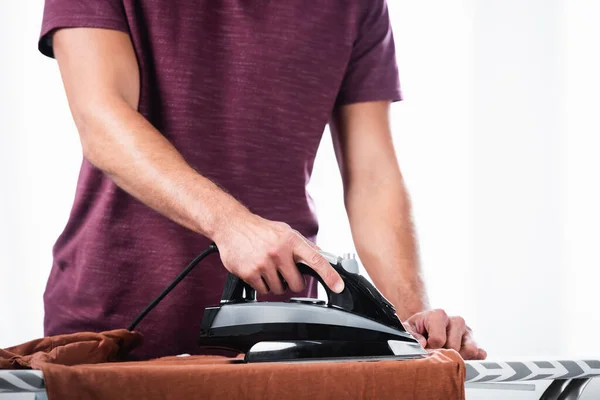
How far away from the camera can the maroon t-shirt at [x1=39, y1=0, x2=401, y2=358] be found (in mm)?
1237

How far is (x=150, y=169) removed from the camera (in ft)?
3.43

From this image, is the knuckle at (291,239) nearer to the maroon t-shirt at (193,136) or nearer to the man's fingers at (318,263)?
the man's fingers at (318,263)

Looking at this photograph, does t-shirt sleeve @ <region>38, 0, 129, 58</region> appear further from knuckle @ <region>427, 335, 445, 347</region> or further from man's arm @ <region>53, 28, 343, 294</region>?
knuckle @ <region>427, 335, 445, 347</region>

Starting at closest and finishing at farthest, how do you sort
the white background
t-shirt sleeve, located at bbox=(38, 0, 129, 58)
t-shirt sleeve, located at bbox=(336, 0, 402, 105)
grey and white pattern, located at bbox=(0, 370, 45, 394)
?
grey and white pattern, located at bbox=(0, 370, 45, 394)
t-shirt sleeve, located at bbox=(38, 0, 129, 58)
t-shirt sleeve, located at bbox=(336, 0, 402, 105)
the white background

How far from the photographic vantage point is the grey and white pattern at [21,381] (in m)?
0.69

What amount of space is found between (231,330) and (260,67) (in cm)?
57

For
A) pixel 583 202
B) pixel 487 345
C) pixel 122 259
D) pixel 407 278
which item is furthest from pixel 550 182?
pixel 122 259

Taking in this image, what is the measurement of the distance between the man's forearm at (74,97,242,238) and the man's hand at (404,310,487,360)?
1.13 ft

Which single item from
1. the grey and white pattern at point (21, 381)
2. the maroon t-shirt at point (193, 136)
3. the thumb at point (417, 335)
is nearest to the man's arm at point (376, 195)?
the maroon t-shirt at point (193, 136)

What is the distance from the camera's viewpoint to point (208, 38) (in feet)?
4.30

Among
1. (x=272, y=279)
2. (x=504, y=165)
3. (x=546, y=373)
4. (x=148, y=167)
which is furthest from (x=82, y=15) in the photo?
(x=504, y=165)

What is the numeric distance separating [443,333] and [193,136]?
553 millimetres

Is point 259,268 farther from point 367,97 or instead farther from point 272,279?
point 367,97

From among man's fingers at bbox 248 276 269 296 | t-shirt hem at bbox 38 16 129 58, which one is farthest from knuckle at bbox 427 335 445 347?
t-shirt hem at bbox 38 16 129 58
